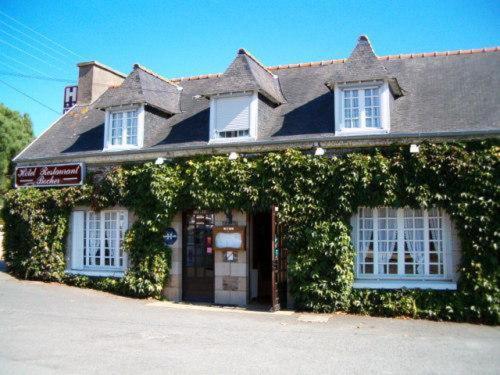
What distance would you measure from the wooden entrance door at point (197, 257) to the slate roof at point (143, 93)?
372cm

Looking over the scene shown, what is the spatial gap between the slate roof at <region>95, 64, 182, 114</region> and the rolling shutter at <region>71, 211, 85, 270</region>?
3.29 metres

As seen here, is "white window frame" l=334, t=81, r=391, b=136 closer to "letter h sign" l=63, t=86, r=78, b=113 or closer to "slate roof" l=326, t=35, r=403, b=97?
"slate roof" l=326, t=35, r=403, b=97

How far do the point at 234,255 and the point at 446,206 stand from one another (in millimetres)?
5036

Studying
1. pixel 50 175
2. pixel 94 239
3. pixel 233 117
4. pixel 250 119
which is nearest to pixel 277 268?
pixel 250 119

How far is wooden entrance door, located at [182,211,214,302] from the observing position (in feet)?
39.2

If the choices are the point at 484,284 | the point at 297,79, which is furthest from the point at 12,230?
the point at 484,284

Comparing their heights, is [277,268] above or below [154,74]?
below

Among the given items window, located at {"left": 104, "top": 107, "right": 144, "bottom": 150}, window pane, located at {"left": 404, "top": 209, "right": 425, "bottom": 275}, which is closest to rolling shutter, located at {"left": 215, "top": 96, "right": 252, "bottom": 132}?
window, located at {"left": 104, "top": 107, "right": 144, "bottom": 150}

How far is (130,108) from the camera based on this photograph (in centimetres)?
1338

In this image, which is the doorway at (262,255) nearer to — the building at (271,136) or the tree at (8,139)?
the building at (271,136)

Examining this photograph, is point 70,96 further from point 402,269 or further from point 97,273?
point 402,269

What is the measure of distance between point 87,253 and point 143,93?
16.1ft

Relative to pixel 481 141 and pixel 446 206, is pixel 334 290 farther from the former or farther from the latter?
pixel 481 141

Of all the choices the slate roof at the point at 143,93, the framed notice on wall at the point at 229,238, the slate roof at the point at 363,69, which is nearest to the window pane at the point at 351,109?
the slate roof at the point at 363,69
